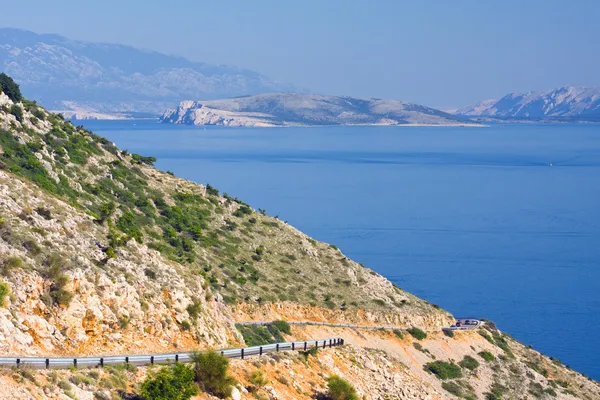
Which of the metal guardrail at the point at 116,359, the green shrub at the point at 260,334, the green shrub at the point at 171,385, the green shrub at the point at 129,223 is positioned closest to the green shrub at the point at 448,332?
the green shrub at the point at 260,334

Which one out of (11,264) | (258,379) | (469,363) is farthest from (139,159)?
(258,379)

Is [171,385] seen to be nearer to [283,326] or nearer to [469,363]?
[283,326]

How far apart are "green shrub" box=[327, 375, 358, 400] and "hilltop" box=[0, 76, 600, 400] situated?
446mm

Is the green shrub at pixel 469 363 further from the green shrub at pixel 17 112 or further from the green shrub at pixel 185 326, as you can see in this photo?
the green shrub at pixel 17 112

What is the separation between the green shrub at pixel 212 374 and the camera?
21125 millimetres

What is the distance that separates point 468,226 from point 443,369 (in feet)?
212

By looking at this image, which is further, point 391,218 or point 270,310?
point 391,218

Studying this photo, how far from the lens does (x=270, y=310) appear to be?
1494 inches

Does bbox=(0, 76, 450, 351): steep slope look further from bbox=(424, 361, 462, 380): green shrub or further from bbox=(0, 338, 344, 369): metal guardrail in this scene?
bbox=(424, 361, 462, 380): green shrub

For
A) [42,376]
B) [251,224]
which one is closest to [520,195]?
[251,224]

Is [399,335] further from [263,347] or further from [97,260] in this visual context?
[97,260]

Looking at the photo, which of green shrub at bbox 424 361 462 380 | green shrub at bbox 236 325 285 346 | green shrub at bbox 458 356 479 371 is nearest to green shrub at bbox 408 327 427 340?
green shrub at bbox 424 361 462 380

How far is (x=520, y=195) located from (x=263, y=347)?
369 ft

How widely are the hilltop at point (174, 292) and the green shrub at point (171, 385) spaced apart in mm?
602
